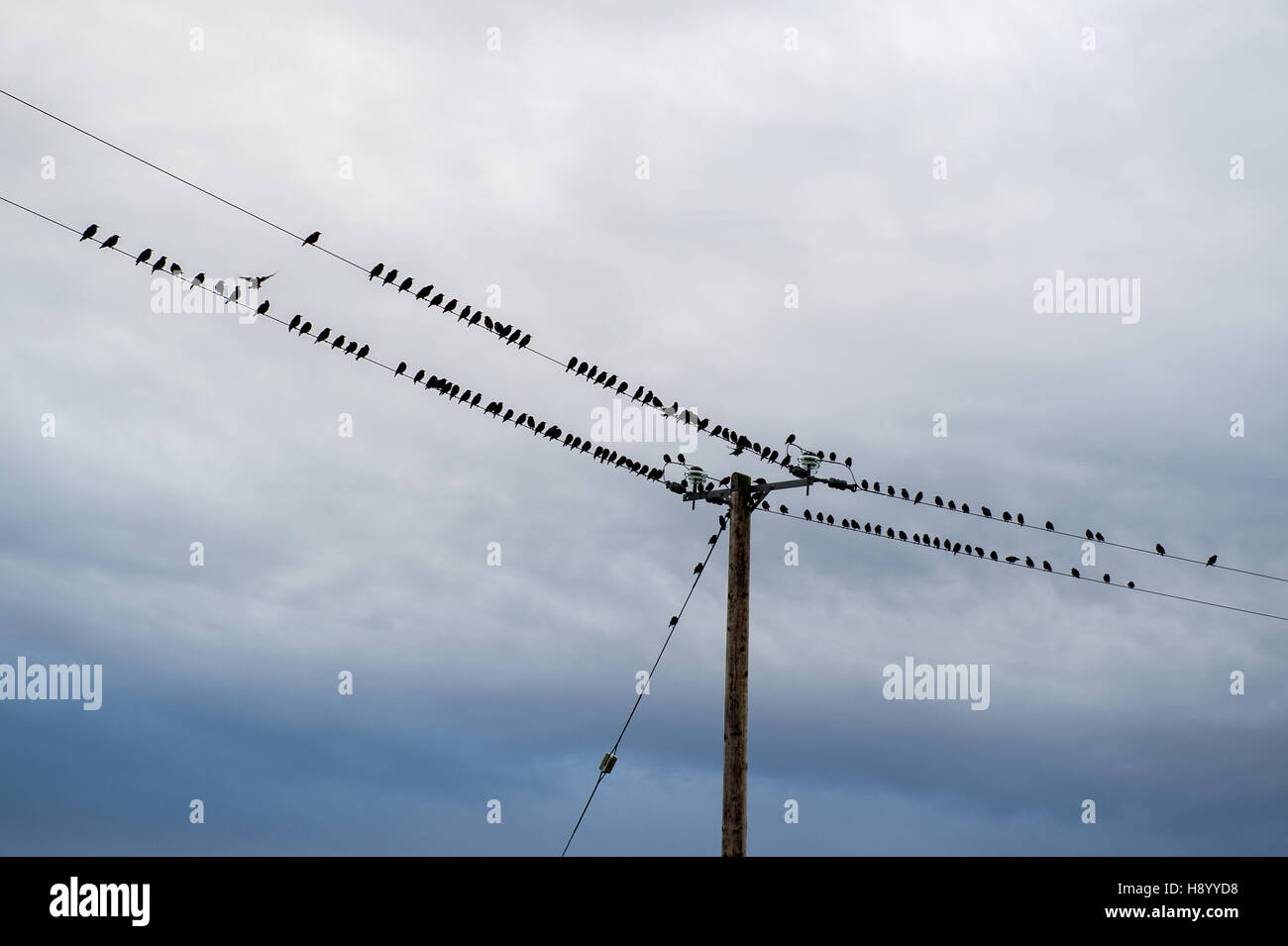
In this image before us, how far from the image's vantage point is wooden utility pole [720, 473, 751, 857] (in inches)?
647

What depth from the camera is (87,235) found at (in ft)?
49.8

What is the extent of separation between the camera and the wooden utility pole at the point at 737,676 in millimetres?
16422

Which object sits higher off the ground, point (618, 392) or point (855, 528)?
point (618, 392)

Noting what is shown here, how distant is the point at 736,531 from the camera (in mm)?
17938

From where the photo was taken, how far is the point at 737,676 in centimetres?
1714
